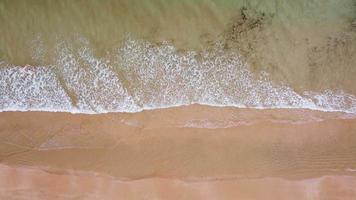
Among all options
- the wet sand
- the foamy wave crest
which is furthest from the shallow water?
the wet sand

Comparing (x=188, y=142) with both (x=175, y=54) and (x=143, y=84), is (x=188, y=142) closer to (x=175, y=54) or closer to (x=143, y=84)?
(x=143, y=84)

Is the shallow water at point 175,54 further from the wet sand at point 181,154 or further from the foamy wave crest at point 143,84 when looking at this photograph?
the wet sand at point 181,154

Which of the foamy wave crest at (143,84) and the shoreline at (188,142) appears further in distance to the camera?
the foamy wave crest at (143,84)

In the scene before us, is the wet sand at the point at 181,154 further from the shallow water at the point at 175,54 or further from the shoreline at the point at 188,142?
the shallow water at the point at 175,54

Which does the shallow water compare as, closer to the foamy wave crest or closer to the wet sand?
the foamy wave crest

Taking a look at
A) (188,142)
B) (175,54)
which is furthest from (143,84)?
(188,142)

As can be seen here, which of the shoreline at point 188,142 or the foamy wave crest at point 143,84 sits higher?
the foamy wave crest at point 143,84

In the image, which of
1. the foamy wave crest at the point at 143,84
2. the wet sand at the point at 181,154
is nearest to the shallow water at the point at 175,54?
the foamy wave crest at the point at 143,84

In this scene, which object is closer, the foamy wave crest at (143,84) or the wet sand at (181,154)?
the wet sand at (181,154)

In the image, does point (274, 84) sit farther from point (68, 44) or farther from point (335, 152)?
point (68, 44)
